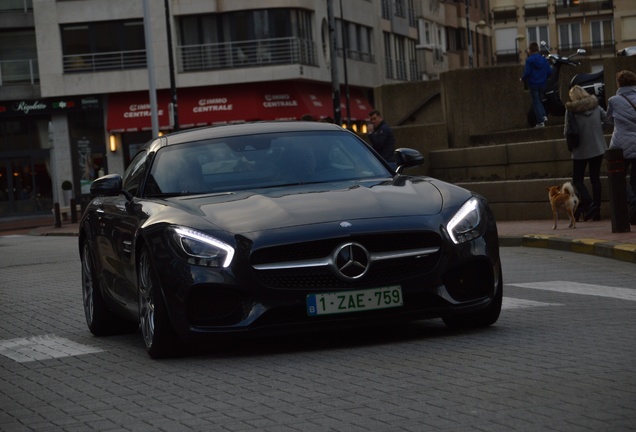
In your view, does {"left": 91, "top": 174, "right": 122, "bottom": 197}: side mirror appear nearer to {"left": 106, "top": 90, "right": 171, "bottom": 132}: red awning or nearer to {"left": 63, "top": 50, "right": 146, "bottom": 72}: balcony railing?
{"left": 106, "top": 90, "right": 171, "bottom": 132}: red awning

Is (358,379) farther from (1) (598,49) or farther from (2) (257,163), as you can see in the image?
(1) (598,49)

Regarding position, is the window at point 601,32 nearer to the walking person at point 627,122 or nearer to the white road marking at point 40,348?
the walking person at point 627,122

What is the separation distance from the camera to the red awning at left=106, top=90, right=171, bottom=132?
61438 mm

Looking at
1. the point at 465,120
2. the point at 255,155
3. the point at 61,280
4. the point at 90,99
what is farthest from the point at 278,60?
the point at 255,155

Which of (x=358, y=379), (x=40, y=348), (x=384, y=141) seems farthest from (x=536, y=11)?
(x=358, y=379)

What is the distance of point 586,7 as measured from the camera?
11662 centimetres

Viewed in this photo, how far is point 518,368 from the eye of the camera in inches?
297

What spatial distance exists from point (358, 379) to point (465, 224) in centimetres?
177

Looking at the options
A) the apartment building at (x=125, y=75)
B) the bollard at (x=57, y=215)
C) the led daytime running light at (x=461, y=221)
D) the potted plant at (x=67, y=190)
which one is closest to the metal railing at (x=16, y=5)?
the apartment building at (x=125, y=75)

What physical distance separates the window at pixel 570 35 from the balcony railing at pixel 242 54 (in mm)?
58317

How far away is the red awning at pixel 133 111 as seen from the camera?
61.4 metres

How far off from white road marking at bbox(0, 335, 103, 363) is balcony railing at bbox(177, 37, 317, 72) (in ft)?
165

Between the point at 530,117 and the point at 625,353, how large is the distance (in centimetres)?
2096

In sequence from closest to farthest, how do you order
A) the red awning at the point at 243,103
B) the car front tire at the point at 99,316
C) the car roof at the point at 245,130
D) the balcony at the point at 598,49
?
the car roof at the point at 245,130, the car front tire at the point at 99,316, the red awning at the point at 243,103, the balcony at the point at 598,49
